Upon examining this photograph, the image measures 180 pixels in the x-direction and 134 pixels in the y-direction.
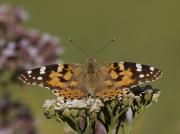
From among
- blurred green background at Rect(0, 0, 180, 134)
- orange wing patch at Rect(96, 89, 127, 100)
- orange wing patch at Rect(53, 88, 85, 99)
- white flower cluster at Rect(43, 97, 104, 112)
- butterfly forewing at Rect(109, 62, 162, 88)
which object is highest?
blurred green background at Rect(0, 0, 180, 134)

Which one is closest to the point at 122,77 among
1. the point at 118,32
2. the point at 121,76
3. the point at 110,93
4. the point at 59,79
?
the point at 121,76

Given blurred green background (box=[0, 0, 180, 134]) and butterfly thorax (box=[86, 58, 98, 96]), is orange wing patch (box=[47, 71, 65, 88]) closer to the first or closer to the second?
butterfly thorax (box=[86, 58, 98, 96])

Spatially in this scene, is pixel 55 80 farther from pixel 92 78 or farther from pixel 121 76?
pixel 121 76

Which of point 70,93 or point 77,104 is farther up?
point 70,93

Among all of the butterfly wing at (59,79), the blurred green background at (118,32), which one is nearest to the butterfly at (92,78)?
the butterfly wing at (59,79)

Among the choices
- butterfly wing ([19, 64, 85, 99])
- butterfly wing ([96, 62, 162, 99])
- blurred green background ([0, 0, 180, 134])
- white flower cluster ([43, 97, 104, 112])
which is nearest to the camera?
white flower cluster ([43, 97, 104, 112])

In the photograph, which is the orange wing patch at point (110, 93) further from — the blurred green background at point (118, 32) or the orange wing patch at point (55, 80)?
the blurred green background at point (118, 32)

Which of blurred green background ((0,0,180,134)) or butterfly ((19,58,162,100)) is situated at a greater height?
blurred green background ((0,0,180,134))

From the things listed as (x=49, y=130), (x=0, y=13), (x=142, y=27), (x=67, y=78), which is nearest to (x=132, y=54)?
(x=142, y=27)

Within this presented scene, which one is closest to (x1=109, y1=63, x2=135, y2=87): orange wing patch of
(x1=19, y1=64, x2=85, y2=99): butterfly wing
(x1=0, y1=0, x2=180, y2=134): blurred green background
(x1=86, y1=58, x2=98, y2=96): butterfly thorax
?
(x1=86, y1=58, x2=98, y2=96): butterfly thorax
